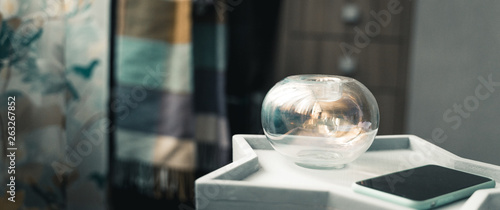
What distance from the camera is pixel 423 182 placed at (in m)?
0.57

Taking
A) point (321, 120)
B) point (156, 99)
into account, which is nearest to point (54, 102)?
point (156, 99)

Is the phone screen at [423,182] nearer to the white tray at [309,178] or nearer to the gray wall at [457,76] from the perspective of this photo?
the white tray at [309,178]

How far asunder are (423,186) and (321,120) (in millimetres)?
150

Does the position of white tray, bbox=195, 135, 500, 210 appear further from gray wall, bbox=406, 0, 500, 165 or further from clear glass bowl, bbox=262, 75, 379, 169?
gray wall, bbox=406, 0, 500, 165

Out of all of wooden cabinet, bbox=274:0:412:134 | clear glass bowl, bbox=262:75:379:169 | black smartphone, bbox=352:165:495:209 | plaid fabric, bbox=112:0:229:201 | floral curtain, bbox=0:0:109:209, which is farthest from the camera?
wooden cabinet, bbox=274:0:412:134

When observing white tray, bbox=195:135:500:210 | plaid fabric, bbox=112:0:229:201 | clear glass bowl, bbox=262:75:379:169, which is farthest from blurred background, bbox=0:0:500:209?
clear glass bowl, bbox=262:75:379:169

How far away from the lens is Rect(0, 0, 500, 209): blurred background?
1.19 meters

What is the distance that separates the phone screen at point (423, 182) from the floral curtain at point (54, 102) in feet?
2.93

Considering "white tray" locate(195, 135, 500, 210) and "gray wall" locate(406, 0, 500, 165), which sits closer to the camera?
"white tray" locate(195, 135, 500, 210)

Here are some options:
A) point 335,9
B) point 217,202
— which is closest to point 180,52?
point 335,9

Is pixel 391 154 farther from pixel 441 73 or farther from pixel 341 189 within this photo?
pixel 441 73

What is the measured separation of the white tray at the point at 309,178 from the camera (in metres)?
0.53

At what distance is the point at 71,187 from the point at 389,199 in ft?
3.79

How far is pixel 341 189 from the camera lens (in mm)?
565
